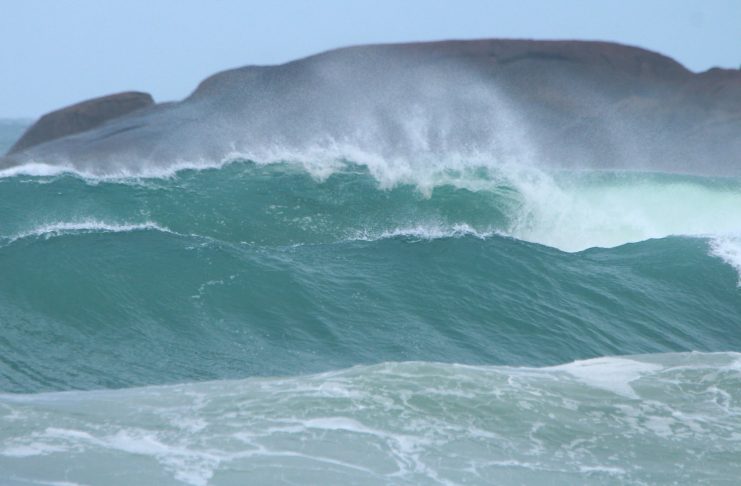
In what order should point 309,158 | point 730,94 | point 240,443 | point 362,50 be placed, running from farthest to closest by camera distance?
point 730,94 < point 362,50 < point 309,158 < point 240,443

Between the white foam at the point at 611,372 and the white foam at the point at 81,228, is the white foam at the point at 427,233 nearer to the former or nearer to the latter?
the white foam at the point at 81,228

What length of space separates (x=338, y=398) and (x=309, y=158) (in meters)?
9.59

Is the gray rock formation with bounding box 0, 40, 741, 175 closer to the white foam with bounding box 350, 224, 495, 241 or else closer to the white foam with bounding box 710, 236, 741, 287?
the white foam with bounding box 350, 224, 495, 241

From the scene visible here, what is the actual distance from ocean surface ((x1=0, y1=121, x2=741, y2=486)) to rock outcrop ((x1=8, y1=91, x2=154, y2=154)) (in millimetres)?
5038

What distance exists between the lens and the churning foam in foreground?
622 centimetres

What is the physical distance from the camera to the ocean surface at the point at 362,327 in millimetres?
6594

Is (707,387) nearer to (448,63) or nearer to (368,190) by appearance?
(368,190)

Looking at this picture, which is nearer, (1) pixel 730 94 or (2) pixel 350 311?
(2) pixel 350 311

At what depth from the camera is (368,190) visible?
1538 centimetres

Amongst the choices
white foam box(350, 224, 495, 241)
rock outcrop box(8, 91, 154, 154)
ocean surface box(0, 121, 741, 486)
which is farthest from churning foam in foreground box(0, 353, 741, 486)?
rock outcrop box(8, 91, 154, 154)

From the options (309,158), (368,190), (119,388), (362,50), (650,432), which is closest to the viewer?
(650,432)

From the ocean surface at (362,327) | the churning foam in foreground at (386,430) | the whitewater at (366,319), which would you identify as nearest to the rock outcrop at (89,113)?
the whitewater at (366,319)

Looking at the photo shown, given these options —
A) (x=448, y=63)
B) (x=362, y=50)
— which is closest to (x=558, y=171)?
(x=448, y=63)

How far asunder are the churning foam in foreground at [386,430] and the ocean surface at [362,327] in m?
0.02
